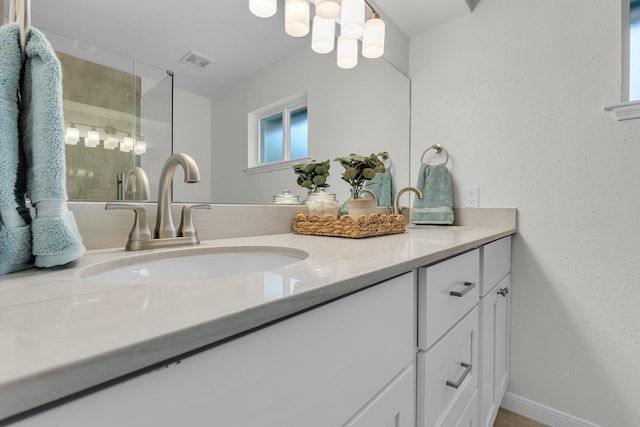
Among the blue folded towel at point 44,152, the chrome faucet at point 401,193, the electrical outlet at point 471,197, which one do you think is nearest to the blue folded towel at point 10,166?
the blue folded towel at point 44,152

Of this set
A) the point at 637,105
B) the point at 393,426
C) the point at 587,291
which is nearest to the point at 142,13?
the point at 393,426

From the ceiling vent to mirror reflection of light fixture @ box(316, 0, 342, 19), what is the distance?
508mm

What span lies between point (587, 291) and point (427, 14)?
1429mm

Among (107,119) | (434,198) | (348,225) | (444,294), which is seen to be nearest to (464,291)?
(444,294)

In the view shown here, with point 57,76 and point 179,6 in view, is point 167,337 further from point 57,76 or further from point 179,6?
point 179,6

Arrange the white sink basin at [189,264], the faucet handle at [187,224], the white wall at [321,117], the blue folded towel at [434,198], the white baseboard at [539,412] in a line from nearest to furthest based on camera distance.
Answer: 1. the white sink basin at [189,264]
2. the faucet handle at [187,224]
3. the white wall at [321,117]
4. the white baseboard at [539,412]
5. the blue folded towel at [434,198]

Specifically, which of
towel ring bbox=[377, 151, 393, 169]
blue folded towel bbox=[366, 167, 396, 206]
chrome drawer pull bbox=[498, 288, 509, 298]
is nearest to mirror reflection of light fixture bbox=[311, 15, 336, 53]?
towel ring bbox=[377, 151, 393, 169]

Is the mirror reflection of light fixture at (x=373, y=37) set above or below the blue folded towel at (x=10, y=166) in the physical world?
above

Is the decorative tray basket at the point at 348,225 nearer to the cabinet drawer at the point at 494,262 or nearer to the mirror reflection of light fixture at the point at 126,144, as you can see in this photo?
the cabinet drawer at the point at 494,262

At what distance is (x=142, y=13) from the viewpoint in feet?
2.54

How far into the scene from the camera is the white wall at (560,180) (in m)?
1.17

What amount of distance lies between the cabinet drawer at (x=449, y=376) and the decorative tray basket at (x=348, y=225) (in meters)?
0.36

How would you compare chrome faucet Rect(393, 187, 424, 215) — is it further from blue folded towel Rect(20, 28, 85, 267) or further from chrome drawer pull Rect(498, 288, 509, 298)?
blue folded towel Rect(20, 28, 85, 267)

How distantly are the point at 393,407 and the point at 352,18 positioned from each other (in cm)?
141
